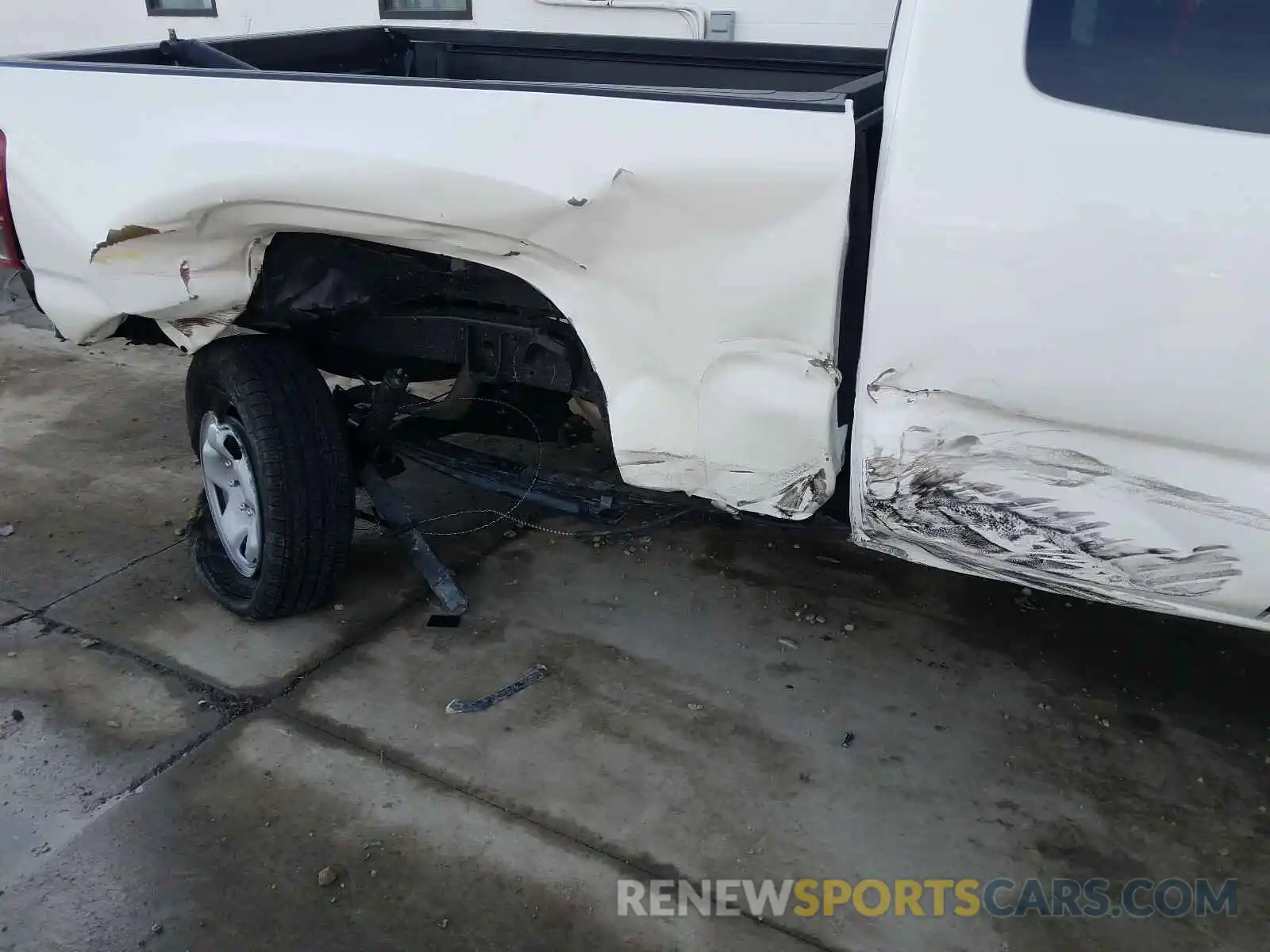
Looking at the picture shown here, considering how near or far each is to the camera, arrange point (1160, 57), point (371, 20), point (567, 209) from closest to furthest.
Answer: point (1160, 57)
point (567, 209)
point (371, 20)

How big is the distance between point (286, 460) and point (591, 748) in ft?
3.83

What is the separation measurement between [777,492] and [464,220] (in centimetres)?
93

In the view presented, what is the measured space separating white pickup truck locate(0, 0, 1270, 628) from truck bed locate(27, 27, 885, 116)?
1106 mm

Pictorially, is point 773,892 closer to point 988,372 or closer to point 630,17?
point 988,372

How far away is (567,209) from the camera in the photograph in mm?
2131

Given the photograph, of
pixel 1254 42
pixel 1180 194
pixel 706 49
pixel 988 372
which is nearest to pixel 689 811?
pixel 988 372

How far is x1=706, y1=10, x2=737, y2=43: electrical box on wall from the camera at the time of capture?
5.68 meters

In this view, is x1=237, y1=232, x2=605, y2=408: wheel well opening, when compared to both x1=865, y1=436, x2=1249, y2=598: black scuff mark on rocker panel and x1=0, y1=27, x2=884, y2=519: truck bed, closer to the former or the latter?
x1=0, y1=27, x2=884, y2=519: truck bed

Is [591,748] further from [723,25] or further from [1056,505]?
[723,25]

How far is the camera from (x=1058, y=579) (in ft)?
6.92

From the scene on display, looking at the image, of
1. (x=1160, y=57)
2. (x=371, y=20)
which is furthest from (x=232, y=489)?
(x=371, y=20)

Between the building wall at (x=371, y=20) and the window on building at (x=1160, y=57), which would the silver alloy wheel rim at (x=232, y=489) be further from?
the building wall at (x=371, y=20)

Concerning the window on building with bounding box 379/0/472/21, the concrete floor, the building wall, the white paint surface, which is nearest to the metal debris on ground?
the concrete floor

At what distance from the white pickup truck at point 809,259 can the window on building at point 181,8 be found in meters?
5.87
